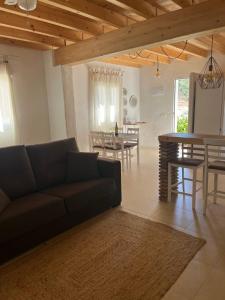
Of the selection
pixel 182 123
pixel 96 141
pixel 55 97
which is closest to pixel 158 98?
pixel 182 123

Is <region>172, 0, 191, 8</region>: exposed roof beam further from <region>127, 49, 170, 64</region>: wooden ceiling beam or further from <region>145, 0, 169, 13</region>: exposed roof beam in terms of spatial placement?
<region>127, 49, 170, 64</region>: wooden ceiling beam

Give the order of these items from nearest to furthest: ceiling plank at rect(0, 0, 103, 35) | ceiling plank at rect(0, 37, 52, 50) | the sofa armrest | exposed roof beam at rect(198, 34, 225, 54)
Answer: ceiling plank at rect(0, 0, 103, 35) → the sofa armrest → ceiling plank at rect(0, 37, 52, 50) → exposed roof beam at rect(198, 34, 225, 54)

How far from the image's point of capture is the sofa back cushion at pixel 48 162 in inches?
112

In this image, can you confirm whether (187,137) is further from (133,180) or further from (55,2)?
(55,2)

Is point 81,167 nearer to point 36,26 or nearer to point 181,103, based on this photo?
point 36,26

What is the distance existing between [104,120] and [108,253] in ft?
13.5

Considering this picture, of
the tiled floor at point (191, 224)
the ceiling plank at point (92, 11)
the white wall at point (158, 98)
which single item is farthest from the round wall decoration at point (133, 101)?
the ceiling plank at point (92, 11)

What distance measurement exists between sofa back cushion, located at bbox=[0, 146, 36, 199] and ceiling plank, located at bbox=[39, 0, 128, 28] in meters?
1.71

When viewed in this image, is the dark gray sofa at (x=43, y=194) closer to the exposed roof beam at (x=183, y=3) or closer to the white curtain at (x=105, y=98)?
the exposed roof beam at (x=183, y=3)

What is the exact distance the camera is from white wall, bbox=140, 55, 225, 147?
20.7ft

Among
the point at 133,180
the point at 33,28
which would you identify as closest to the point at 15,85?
the point at 33,28

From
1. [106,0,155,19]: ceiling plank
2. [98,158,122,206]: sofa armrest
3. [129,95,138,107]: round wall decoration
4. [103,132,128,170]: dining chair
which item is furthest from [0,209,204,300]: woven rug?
[129,95,138,107]: round wall decoration

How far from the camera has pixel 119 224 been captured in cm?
Answer: 271

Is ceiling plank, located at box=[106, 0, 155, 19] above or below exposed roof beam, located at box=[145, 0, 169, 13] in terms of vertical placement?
below
